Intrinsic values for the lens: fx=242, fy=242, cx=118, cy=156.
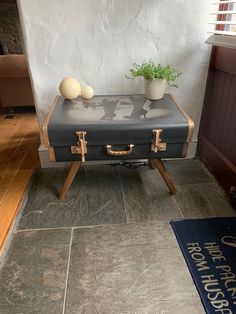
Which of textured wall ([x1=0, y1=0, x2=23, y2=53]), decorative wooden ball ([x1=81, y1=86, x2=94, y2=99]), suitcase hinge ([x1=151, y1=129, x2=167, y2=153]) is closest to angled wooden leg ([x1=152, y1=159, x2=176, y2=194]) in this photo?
suitcase hinge ([x1=151, y1=129, x2=167, y2=153])

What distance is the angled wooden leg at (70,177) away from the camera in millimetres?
1281

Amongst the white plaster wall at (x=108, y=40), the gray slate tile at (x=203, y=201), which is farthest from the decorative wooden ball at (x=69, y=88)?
the gray slate tile at (x=203, y=201)

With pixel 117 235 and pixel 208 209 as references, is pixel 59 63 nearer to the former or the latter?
pixel 117 235

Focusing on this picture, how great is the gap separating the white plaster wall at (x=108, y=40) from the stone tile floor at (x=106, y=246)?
586 millimetres

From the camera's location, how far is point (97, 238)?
111 cm

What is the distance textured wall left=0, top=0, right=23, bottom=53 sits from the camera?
175 inches

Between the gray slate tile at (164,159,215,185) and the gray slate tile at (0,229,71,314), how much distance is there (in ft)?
2.53

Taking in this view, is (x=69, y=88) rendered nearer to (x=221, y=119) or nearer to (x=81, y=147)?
(x=81, y=147)

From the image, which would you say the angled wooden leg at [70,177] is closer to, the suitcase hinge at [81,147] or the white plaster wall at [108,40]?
the suitcase hinge at [81,147]

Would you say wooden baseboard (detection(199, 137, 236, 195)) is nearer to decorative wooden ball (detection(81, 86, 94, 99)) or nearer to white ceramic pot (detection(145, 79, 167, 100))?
white ceramic pot (detection(145, 79, 167, 100))

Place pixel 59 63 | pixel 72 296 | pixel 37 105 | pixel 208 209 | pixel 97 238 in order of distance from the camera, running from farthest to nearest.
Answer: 1. pixel 37 105
2. pixel 59 63
3. pixel 208 209
4. pixel 97 238
5. pixel 72 296

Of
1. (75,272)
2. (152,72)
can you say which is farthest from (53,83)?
(75,272)

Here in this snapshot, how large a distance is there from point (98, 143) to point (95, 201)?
384mm

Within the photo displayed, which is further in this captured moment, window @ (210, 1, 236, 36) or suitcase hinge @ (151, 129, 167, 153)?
window @ (210, 1, 236, 36)
